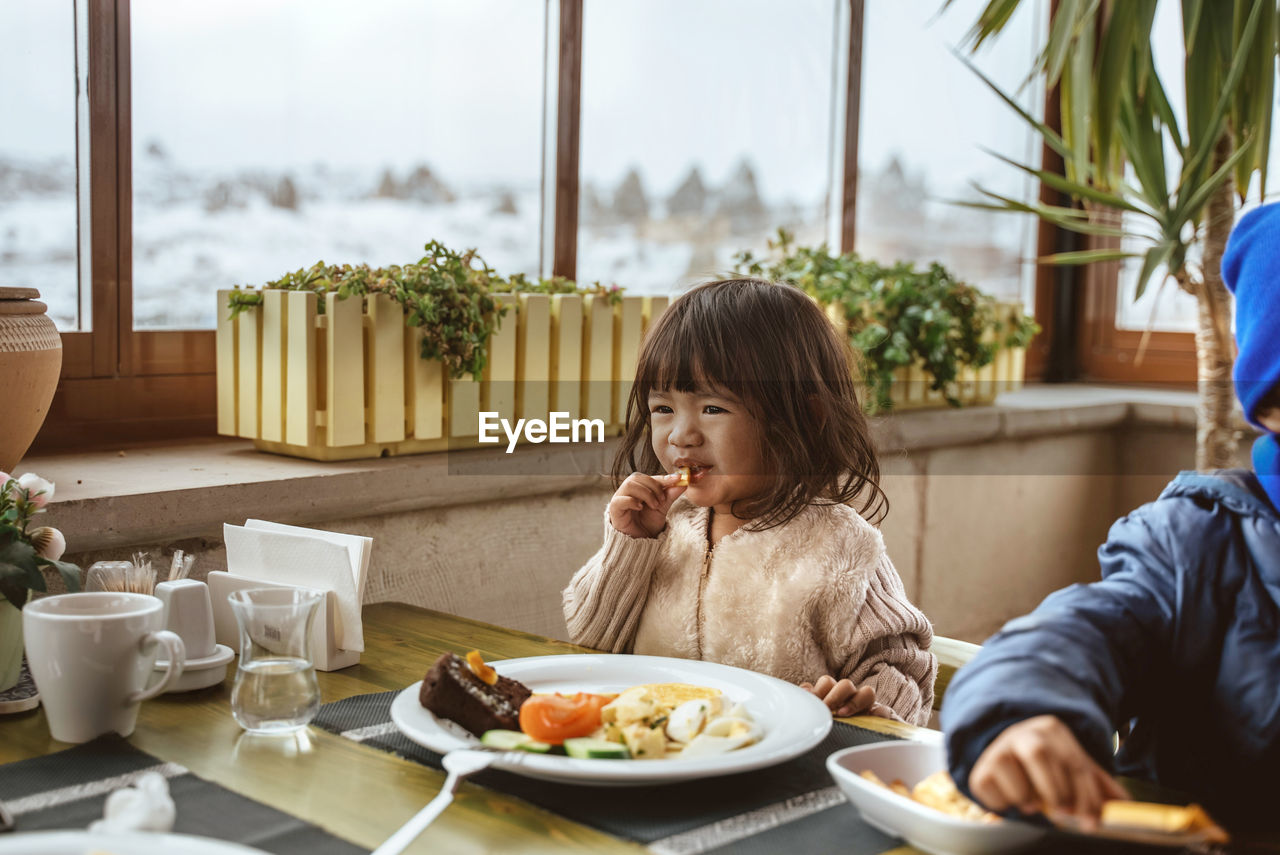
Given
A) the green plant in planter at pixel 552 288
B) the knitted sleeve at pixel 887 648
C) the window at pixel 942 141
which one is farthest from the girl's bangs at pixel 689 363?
the window at pixel 942 141

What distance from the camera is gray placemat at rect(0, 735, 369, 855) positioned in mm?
798

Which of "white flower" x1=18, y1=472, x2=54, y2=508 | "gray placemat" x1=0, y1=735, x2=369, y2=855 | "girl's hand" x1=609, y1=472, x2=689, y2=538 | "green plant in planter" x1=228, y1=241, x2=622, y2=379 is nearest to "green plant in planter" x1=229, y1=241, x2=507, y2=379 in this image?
"green plant in planter" x1=228, y1=241, x2=622, y2=379

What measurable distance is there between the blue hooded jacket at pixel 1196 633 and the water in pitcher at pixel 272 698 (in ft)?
1.84

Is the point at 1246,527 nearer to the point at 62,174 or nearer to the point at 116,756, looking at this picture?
the point at 116,756

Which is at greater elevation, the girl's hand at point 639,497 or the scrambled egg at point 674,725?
the girl's hand at point 639,497

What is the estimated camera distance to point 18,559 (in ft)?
3.50

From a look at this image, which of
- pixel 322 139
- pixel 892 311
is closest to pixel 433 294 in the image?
pixel 322 139

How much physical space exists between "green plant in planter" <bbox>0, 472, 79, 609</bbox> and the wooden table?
0.38ft

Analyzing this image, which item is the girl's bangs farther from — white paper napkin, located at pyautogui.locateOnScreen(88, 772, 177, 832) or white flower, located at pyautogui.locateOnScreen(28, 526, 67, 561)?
white paper napkin, located at pyautogui.locateOnScreen(88, 772, 177, 832)

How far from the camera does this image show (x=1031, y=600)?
3.53 metres

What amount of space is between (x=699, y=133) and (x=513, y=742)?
231 centimetres

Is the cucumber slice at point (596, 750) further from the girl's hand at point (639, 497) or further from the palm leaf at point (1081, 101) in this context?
the palm leaf at point (1081, 101)

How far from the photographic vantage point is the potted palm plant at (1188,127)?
2420mm

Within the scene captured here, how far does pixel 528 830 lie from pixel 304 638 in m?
0.32
